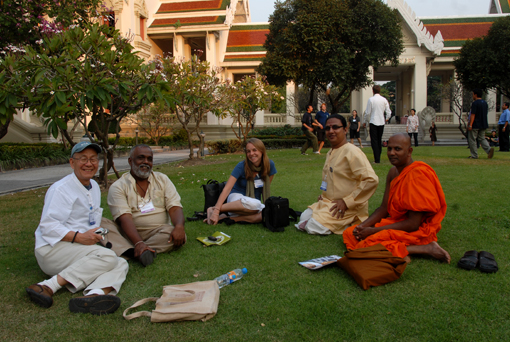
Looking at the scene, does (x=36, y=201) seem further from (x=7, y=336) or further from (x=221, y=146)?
(x=221, y=146)

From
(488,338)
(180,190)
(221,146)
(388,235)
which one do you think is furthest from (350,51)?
(488,338)

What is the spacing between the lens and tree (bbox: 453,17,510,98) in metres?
22.6

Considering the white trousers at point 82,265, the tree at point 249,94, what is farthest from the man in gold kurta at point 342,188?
the tree at point 249,94

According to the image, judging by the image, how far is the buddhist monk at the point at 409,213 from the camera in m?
3.20

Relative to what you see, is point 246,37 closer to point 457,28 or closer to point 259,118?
point 259,118

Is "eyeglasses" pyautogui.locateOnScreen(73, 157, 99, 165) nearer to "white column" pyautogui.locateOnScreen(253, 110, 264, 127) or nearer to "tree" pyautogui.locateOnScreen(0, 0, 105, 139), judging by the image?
"tree" pyautogui.locateOnScreen(0, 0, 105, 139)

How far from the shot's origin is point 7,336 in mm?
2279

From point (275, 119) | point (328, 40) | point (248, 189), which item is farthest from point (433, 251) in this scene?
point (275, 119)

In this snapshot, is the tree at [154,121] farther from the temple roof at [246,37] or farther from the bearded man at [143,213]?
the bearded man at [143,213]

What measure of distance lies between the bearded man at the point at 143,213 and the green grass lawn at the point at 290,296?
0.16 meters

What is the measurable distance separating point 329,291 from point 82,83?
4.70 meters

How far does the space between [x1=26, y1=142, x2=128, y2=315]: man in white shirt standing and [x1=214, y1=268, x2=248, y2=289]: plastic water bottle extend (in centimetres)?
74

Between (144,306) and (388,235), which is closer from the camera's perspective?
(144,306)

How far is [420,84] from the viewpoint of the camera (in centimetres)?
2600
